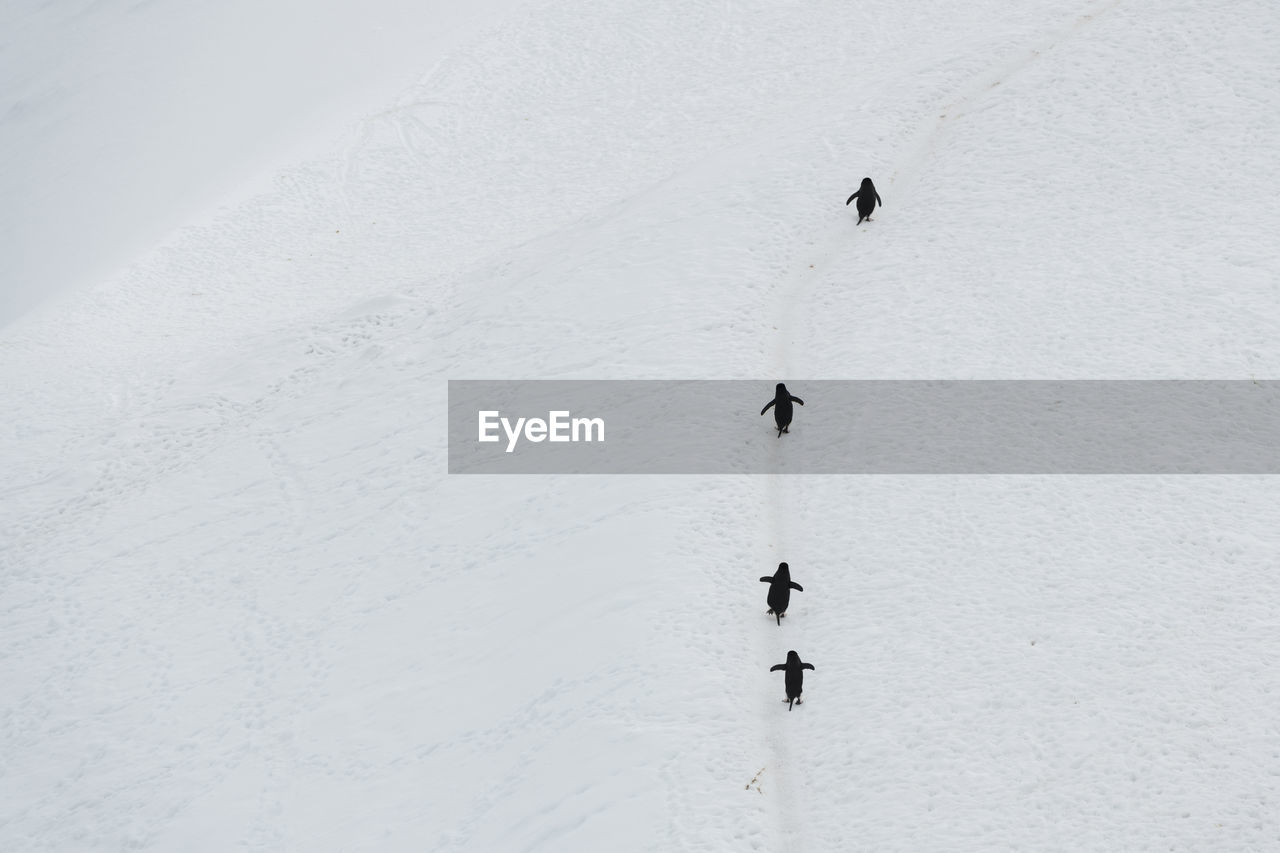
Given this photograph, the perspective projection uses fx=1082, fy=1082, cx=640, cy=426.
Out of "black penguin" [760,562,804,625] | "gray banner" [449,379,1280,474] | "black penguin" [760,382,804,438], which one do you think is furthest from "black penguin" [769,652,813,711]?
"black penguin" [760,382,804,438]

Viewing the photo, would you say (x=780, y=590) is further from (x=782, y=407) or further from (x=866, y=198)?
(x=866, y=198)

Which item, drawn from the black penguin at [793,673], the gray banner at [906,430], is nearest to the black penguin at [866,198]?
the gray banner at [906,430]

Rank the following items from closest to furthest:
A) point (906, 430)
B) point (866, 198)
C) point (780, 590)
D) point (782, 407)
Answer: point (780, 590) < point (782, 407) < point (906, 430) < point (866, 198)

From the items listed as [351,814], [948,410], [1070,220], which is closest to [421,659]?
[351,814]

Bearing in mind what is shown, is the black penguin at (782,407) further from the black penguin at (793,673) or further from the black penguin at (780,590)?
the black penguin at (793,673)

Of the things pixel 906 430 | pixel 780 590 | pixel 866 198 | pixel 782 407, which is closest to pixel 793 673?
pixel 780 590

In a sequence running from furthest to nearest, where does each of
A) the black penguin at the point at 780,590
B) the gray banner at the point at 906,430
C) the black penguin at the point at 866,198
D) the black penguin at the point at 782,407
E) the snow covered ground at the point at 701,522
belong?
the black penguin at the point at 866,198
the black penguin at the point at 782,407
the gray banner at the point at 906,430
the black penguin at the point at 780,590
the snow covered ground at the point at 701,522

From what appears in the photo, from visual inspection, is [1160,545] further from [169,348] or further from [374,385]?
[169,348]
